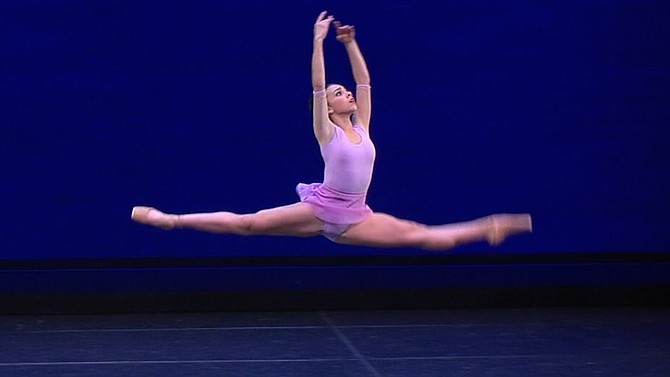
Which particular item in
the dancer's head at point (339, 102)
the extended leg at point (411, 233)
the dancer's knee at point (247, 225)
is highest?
the dancer's head at point (339, 102)

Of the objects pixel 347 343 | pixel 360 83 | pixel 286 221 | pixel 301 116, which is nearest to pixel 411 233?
pixel 286 221

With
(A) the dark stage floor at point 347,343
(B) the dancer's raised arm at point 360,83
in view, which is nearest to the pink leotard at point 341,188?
(B) the dancer's raised arm at point 360,83

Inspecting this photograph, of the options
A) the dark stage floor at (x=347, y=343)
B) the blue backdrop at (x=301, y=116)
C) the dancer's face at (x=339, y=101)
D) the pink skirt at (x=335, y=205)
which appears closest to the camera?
the pink skirt at (x=335, y=205)

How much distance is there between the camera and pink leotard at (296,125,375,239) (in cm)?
559

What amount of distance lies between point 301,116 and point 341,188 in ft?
19.6

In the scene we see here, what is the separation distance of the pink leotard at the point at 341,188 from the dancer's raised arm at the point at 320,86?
0.17 feet

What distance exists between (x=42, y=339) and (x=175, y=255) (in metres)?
1.64

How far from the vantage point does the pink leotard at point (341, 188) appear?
5594 millimetres

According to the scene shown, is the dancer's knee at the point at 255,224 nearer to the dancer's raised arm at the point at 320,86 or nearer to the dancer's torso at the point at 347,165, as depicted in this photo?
the dancer's torso at the point at 347,165

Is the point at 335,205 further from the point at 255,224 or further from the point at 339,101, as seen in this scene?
the point at 339,101

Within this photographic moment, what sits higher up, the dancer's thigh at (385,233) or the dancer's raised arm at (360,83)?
the dancer's raised arm at (360,83)

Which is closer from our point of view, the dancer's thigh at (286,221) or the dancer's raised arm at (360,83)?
the dancer's thigh at (286,221)

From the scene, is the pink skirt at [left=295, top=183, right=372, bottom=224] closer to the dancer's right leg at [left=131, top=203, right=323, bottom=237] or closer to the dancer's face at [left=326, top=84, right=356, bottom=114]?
the dancer's right leg at [left=131, top=203, right=323, bottom=237]

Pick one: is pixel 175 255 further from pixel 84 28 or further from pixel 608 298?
pixel 608 298
